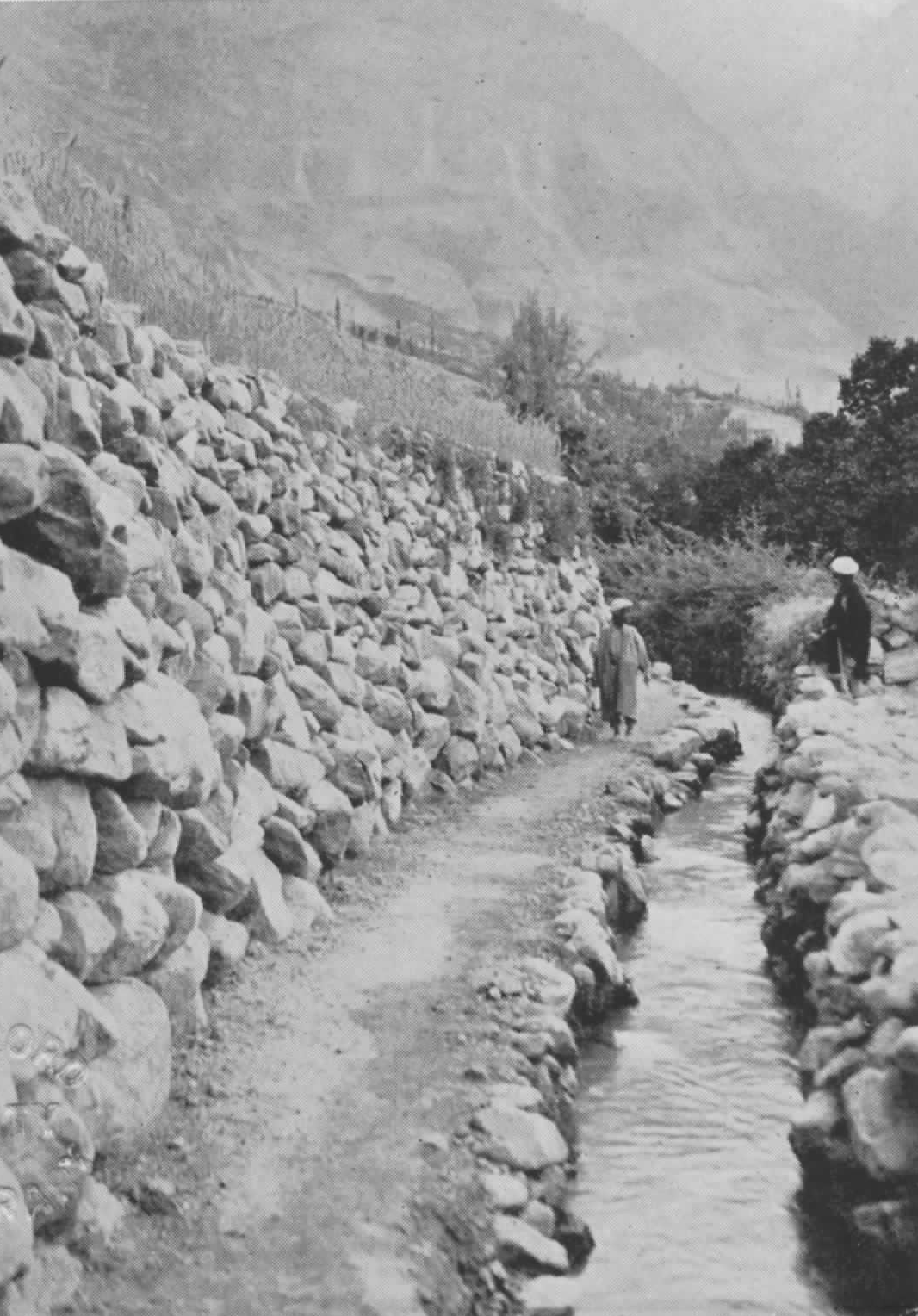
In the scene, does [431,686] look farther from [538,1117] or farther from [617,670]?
[538,1117]

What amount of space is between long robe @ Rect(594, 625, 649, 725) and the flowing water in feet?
16.5

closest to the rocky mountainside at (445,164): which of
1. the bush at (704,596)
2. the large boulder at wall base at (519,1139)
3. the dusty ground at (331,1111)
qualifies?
the bush at (704,596)

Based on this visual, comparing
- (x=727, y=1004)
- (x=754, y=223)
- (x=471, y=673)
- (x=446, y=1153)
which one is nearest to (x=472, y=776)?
(x=471, y=673)

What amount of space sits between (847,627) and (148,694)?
8587mm

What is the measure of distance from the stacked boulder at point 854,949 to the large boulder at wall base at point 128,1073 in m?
2.47

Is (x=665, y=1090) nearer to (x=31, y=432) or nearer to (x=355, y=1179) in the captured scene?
(x=355, y=1179)

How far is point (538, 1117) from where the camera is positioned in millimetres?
4828

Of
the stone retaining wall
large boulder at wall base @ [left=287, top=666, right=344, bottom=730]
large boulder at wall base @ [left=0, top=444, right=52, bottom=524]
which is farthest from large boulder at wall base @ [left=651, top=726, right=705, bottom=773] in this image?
large boulder at wall base @ [left=0, top=444, right=52, bottom=524]

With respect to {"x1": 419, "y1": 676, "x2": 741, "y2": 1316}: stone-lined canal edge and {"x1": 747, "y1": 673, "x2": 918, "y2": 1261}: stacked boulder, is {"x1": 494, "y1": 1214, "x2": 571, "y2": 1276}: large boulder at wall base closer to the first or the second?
{"x1": 419, "y1": 676, "x2": 741, "y2": 1316}: stone-lined canal edge

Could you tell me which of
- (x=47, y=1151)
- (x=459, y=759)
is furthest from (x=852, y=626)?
(x=47, y=1151)

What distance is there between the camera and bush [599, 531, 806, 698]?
2219 cm

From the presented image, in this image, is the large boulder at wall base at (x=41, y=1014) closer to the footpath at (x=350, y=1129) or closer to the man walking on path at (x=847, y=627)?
the footpath at (x=350, y=1129)

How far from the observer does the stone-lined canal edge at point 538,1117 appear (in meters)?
3.99

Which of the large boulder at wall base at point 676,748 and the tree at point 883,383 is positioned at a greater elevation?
the tree at point 883,383
